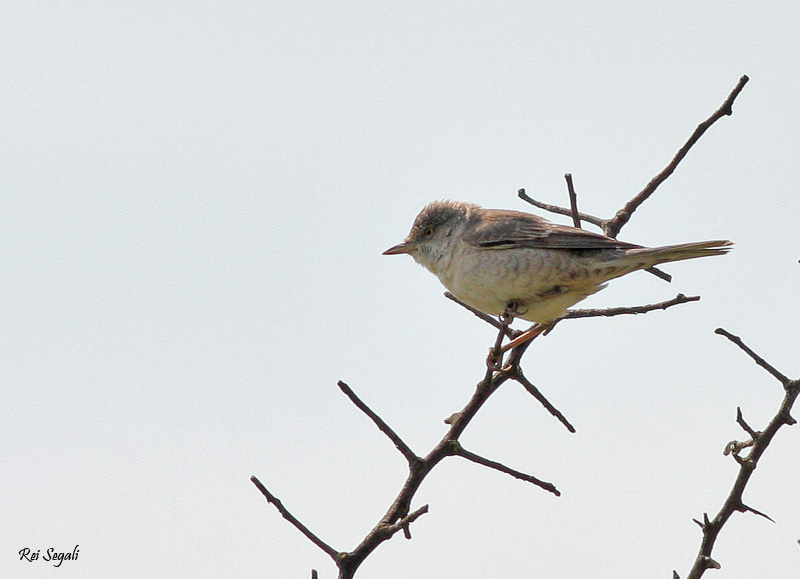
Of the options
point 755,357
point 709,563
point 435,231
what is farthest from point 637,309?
point 435,231

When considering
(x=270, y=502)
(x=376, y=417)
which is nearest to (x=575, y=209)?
(x=376, y=417)

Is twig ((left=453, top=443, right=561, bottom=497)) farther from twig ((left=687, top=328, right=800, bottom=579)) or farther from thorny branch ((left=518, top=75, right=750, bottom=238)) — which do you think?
thorny branch ((left=518, top=75, right=750, bottom=238))

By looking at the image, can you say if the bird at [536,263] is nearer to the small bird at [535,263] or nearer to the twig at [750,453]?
the small bird at [535,263]

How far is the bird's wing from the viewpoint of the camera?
6.38m

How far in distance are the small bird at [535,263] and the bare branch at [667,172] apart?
143mm

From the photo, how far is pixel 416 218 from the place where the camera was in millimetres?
7648

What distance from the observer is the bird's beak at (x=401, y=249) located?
24.8 ft

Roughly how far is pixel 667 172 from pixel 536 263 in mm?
1187

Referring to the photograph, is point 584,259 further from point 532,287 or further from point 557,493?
point 557,493

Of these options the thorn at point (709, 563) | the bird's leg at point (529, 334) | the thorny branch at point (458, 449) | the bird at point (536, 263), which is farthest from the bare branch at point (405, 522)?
the bird at point (536, 263)

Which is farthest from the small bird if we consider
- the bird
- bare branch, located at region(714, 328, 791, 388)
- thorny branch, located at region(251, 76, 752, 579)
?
bare branch, located at region(714, 328, 791, 388)

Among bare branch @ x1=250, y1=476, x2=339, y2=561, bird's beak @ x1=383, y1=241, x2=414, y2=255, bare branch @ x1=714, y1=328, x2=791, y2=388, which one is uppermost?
bird's beak @ x1=383, y1=241, x2=414, y2=255

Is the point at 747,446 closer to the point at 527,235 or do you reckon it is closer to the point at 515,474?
the point at 515,474

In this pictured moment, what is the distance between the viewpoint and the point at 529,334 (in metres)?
5.80
